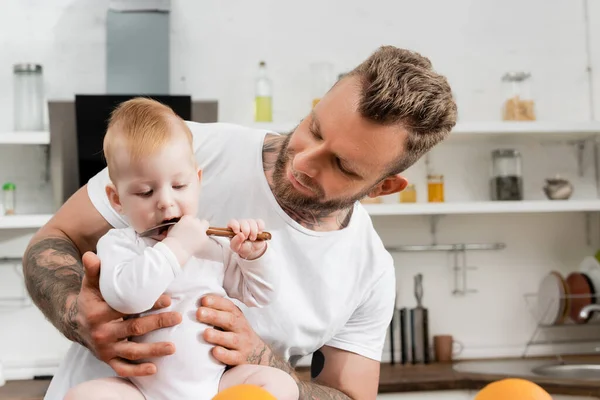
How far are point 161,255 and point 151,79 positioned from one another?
2.30 m

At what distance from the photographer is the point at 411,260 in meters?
3.59

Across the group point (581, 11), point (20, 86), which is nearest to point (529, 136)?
point (581, 11)

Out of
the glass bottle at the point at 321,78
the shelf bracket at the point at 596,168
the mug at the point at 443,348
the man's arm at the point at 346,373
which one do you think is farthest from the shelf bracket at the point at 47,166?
the shelf bracket at the point at 596,168

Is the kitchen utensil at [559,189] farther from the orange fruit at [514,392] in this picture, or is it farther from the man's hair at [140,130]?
the orange fruit at [514,392]

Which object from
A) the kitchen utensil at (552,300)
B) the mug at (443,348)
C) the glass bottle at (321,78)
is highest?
the glass bottle at (321,78)

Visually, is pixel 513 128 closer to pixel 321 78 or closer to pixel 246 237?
pixel 321 78

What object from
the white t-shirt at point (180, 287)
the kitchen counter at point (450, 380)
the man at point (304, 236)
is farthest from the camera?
the kitchen counter at point (450, 380)

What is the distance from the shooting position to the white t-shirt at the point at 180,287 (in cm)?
102

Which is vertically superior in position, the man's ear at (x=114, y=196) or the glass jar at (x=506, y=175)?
the glass jar at (x=506, y=175)

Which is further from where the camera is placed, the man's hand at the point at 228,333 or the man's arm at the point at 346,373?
the man's arm at the point at 346,373

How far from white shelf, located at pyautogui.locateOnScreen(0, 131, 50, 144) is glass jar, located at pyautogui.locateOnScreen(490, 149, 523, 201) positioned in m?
2.02

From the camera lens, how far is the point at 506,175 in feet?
11.4

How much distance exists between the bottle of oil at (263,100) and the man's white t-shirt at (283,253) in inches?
71.2

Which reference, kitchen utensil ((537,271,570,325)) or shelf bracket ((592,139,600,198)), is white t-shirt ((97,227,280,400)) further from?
shelf bracket ((592,139,600,198))
